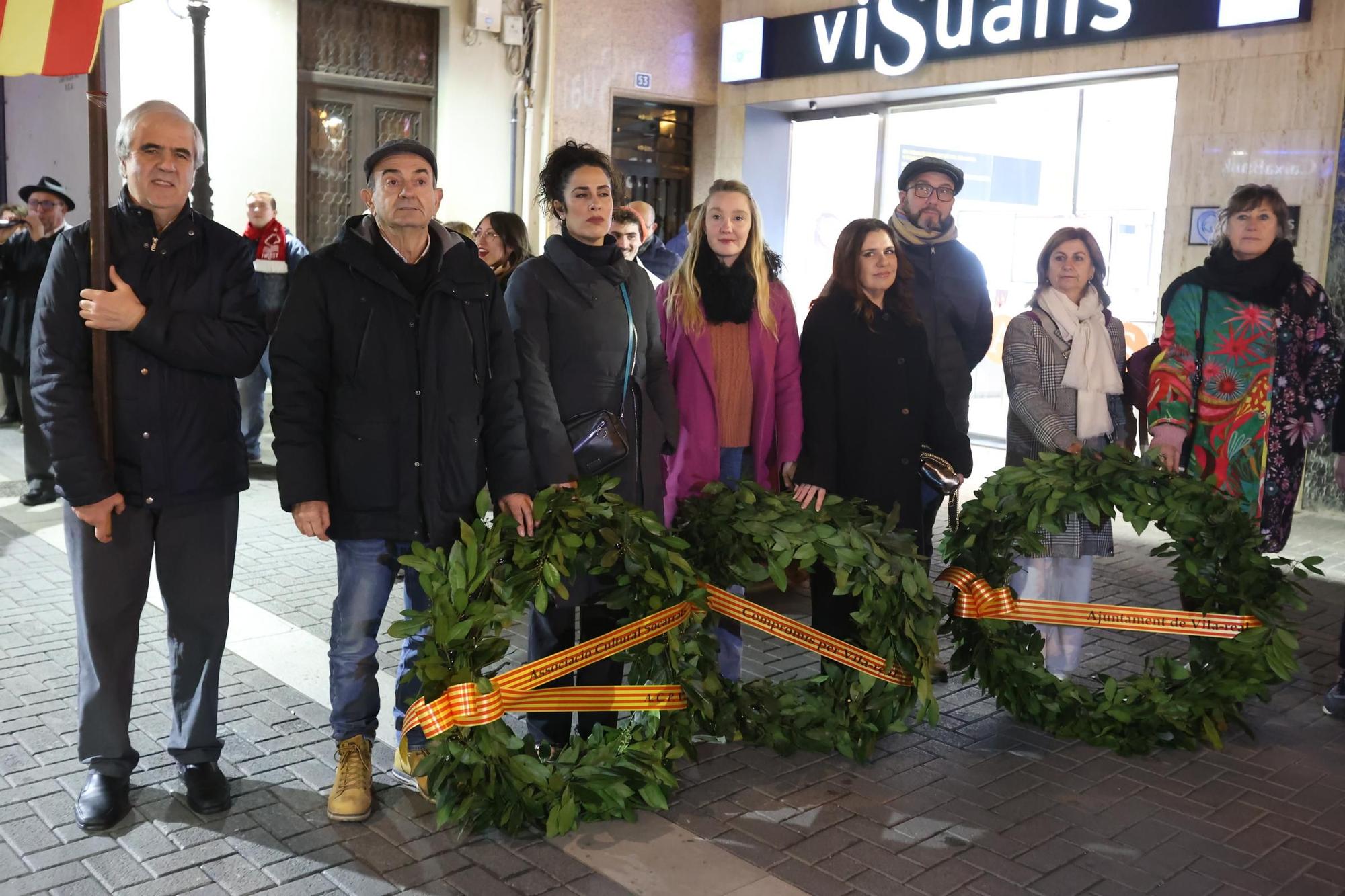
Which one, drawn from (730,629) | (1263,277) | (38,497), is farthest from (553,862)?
(38,497)

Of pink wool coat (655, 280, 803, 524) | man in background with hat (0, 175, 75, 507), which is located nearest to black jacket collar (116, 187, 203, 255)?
pink wool coat (655, 280, 803, 524)

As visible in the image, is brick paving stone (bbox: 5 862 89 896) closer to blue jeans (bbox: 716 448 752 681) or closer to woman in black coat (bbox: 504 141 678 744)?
woman in black coat (bbox: 504 141 678 744)

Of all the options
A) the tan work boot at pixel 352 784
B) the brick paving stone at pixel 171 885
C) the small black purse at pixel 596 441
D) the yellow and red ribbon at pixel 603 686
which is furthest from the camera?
the small black purse at pixel 596 441

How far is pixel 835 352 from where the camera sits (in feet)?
16.3

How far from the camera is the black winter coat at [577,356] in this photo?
433cm

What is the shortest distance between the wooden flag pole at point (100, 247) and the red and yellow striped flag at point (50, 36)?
6 centimetres

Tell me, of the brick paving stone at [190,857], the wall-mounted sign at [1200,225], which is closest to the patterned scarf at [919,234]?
the brick paving stone at [190,857]

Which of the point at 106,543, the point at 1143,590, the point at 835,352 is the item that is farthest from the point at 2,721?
the point at 1143,590

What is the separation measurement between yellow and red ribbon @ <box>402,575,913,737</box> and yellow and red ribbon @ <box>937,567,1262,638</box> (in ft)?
1.68

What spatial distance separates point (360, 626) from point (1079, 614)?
2.74 metres

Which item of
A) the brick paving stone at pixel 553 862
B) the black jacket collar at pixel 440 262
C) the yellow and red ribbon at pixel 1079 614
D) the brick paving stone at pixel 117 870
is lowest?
the brick paving stone at pixel 117 870

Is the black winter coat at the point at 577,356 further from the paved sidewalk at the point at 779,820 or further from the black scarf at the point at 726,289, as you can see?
the paved sidewalk at the point at 779,820

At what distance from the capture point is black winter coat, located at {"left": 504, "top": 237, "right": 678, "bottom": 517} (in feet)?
14.2

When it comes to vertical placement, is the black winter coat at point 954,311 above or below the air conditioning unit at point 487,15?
below
